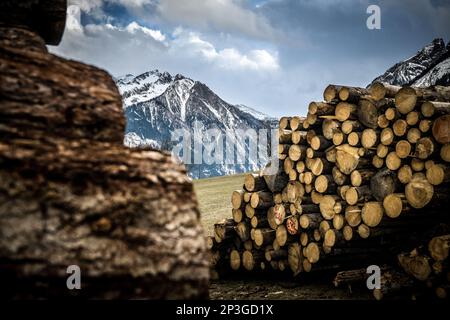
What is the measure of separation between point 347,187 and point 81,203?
4506 millimetres

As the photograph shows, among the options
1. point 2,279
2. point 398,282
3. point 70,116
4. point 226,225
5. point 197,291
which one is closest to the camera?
point 2,279

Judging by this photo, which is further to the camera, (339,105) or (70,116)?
(339,105)

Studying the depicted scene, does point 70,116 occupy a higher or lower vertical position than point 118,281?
higher

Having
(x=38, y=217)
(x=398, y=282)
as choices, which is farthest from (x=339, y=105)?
(x=38, y=217)

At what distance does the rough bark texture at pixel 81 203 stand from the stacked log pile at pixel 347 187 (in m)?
3.80

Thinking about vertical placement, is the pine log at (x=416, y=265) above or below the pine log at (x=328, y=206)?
below

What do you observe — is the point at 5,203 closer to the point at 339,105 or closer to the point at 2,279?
the point at 2,279

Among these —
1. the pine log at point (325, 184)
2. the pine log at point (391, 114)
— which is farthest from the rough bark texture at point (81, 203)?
the pine log at point (391, 114)

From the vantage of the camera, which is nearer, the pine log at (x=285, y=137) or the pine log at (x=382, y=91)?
the pine log at (x=382, y=91)

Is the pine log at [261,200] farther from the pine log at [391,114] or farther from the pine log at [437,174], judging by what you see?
the pine log at [437,174]

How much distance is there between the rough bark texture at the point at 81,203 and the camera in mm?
1448

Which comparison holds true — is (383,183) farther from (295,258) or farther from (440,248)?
(295,258)
